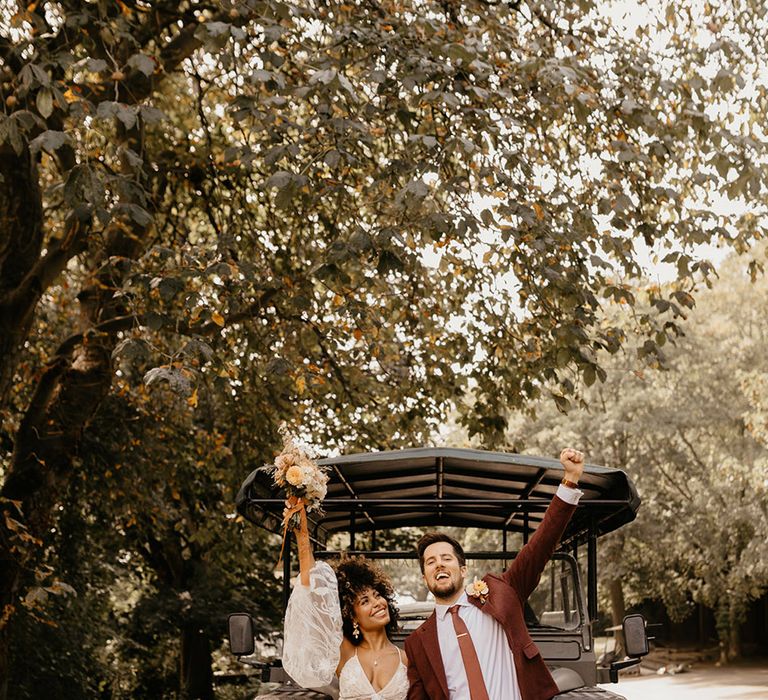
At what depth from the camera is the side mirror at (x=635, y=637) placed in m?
6.67

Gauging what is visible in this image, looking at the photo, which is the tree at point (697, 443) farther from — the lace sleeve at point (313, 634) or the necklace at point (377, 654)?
the lace sleeve at point (313, 634)

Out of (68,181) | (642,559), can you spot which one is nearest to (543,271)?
(68,181)

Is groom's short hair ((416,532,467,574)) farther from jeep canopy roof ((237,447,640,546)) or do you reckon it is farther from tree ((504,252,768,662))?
tree ((504,252,768,662))

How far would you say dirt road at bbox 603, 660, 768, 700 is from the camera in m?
28.5

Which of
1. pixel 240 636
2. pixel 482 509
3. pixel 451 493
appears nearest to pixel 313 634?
pixel 240 636

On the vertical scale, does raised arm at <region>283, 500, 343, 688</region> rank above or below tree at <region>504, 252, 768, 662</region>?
below

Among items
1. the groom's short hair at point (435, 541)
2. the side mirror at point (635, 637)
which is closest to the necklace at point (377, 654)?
the groom's short hair at point (435, 541)

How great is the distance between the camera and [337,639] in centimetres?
577

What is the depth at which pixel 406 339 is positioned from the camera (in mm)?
15133

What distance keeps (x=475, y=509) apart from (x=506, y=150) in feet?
10.2

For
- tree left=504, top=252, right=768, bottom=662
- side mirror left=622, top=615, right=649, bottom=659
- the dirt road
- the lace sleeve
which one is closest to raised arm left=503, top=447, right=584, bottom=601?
the lace sleeve

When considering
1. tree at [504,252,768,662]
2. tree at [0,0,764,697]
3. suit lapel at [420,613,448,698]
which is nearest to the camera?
suit lapel at [420,613,448,698]

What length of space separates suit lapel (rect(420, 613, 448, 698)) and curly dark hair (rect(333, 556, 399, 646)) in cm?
49

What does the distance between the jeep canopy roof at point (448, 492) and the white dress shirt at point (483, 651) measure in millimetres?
1034
